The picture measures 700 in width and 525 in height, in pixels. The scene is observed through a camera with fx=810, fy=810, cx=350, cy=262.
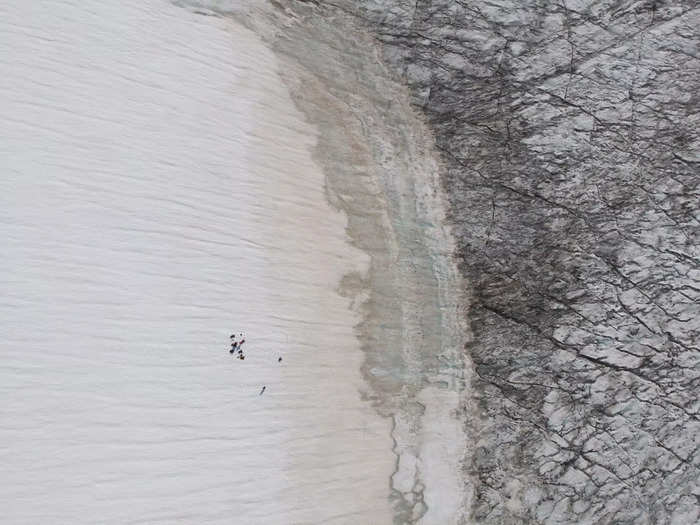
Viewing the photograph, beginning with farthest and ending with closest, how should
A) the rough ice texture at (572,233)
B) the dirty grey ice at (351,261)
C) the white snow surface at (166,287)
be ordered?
1. the rough ice texture at (572,233)
2. the dirty grey ice at (351,261)
3. the white snow surface at (166,287)

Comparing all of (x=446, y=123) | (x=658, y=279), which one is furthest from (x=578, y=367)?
(x=446, y=123)

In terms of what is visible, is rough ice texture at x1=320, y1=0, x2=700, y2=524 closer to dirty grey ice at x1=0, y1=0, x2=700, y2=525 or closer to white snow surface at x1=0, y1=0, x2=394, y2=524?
dirty grey ice at x1=0, y1=0, x2=700, y2=525

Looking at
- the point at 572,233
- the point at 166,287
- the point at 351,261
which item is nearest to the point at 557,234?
the point at 572,233

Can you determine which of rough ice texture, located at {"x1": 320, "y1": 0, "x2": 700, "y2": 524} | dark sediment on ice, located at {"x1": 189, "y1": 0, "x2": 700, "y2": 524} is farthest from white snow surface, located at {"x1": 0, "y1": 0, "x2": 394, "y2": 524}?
rough ice texture, located at {"x1": 320, "y1": 0, "x2": 700, "y2": 524}

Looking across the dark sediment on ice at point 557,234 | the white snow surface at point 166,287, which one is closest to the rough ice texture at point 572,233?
the dark sediment on ice at point 557,234

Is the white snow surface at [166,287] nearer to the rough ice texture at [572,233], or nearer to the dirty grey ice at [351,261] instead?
the dirty grey ice at [351,261]

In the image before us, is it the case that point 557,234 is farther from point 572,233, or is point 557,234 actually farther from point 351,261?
point 351,261

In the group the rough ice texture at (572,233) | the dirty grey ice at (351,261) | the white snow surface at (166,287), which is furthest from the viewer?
the rough ice texture at (572,233)
